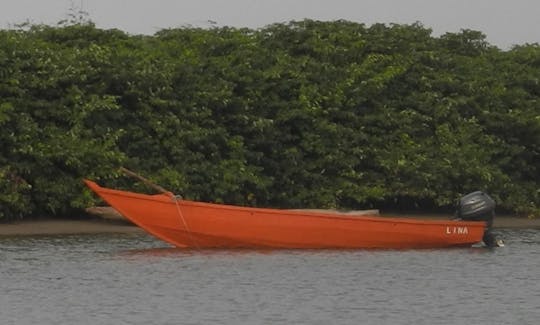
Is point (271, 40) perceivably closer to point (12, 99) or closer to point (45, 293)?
point (12, 99)

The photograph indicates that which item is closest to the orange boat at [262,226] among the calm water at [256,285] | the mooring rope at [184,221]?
the mooring rope at [184,221]

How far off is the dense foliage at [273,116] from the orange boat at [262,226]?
3.68 metres

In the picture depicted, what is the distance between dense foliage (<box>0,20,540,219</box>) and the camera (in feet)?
111

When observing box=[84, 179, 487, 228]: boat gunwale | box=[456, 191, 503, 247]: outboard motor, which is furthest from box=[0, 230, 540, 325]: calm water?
box=[456, 191, 503, 247]: outboard motor

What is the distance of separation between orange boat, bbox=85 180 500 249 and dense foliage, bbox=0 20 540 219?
3.68 m

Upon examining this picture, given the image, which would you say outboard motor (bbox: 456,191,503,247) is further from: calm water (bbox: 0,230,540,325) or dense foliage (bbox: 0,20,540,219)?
dense foliage (bbox: 0,20,540,219)

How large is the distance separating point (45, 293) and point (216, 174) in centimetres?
1134

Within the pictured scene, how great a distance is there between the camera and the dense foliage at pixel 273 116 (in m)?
33.9

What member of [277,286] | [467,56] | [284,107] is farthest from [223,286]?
[467,56]

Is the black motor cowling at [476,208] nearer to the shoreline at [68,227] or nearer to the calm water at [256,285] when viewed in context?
the calm water at [256,285]

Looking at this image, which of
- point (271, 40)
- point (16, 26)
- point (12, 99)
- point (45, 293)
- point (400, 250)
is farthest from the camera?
point (271, 40)

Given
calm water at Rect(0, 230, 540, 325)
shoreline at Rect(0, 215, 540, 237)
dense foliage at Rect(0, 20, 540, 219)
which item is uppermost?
dense foliage at Rect(0, 20, 540, 219)

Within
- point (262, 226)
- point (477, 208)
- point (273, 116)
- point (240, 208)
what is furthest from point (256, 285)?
point (273, 116)

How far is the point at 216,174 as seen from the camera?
35.6 metres
